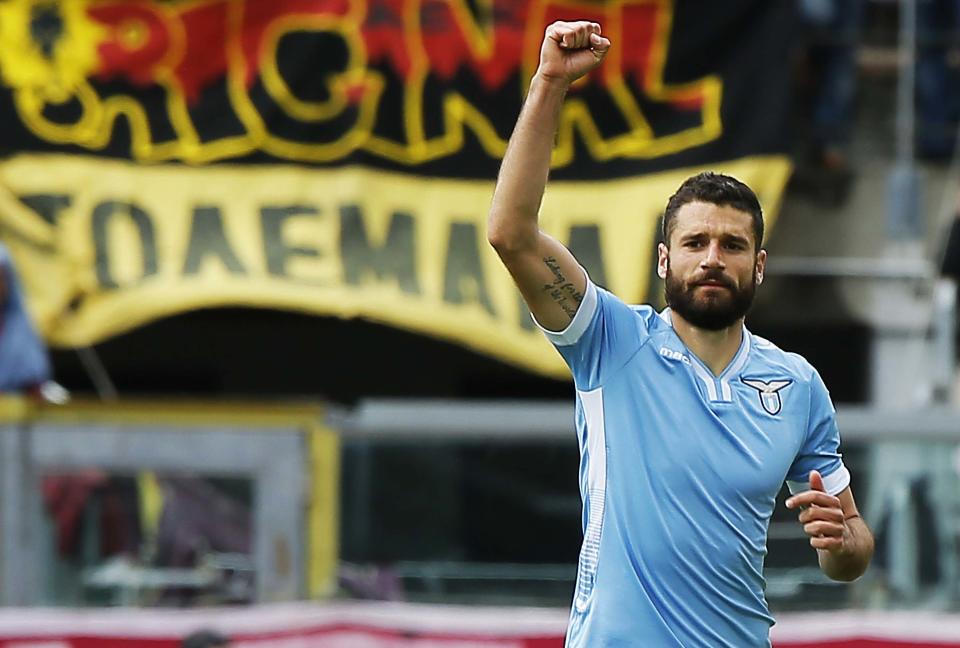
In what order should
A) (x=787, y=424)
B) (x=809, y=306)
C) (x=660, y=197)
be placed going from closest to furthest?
(x=787, y=424) → (x=660, y=197) → (x=809, y=306)

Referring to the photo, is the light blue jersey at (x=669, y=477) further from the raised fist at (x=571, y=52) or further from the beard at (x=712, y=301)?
the raised fist at (x=571, y=52)

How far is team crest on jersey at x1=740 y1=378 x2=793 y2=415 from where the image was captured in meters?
4.40

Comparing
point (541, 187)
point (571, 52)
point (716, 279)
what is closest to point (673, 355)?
point (716, 279)

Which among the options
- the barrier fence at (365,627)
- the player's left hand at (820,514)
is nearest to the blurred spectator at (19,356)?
the barrier fence at (365,627)

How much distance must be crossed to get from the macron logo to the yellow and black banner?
712 cm

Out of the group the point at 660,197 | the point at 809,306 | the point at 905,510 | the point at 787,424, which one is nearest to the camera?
the point at 787,424

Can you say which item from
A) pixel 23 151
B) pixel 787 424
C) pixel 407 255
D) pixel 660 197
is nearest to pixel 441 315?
pixel 407 255

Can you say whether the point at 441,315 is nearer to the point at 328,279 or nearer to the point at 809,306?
the point at 328,279

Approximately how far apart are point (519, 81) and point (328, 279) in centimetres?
159

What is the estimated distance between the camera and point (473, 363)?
13758 mm

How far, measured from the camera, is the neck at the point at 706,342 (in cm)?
441

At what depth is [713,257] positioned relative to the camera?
14.0 ft

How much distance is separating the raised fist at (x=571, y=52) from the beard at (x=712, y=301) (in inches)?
18.8

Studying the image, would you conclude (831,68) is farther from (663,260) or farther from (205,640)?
(663,260)
